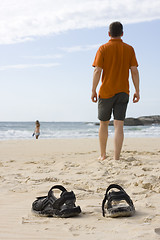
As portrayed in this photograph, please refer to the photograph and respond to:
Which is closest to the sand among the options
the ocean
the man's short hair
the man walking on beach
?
the man walking on beach

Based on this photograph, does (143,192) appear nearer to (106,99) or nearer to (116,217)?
(116,217)

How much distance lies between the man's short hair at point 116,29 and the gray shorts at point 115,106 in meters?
0.95

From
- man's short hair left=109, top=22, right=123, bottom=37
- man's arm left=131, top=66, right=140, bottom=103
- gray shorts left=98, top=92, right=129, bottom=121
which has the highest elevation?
man's short hair left=109, top=22, right=123, bottom=37

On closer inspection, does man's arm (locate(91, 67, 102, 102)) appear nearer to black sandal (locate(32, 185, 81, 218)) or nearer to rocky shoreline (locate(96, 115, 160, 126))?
black sandal (locate(32, 185, 81, 218))

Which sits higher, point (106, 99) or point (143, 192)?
point (106, 99)

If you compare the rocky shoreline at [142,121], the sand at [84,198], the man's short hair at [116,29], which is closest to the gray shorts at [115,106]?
the sand at [84,198]

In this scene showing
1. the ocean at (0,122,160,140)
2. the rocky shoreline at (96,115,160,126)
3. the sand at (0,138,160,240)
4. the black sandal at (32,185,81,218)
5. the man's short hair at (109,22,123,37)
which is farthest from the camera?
the rocky shoreline at (96,115,160,126)

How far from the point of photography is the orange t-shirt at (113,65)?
16.2 ft

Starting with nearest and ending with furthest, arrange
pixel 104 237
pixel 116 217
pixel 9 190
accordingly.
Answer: pixel 104 237, pixel 116 217, pixel 9 190

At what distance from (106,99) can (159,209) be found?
2.67m

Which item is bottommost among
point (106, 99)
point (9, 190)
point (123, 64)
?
point (9, 190)

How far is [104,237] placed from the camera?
2010 millimetres

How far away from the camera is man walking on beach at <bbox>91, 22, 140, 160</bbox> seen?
4.92m

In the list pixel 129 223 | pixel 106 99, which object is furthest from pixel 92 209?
pixel 106 99
